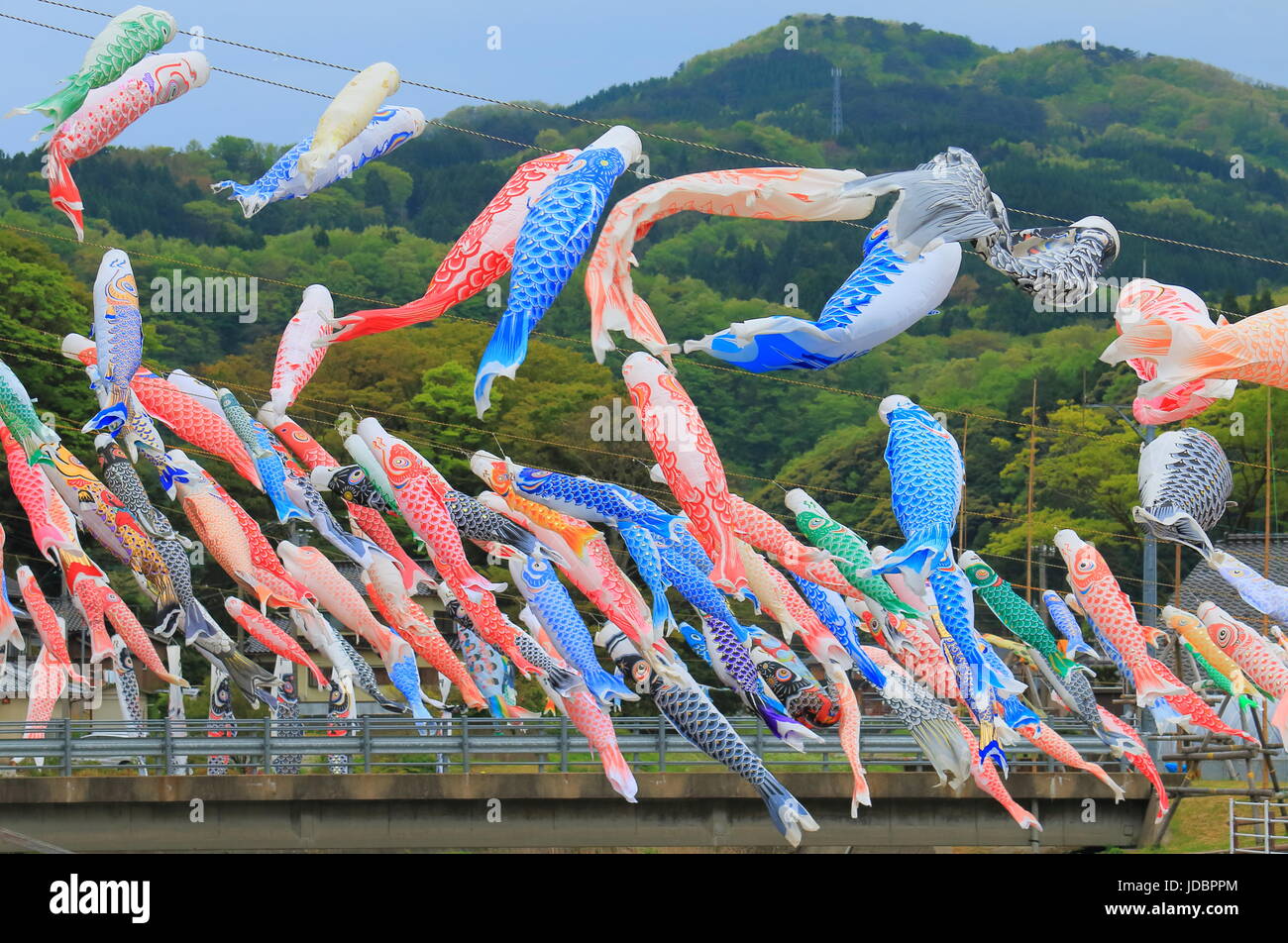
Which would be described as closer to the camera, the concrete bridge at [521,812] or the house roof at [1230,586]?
the concrete bridge at [521,812]

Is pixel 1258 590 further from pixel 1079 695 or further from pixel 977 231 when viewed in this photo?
pixel 977 231

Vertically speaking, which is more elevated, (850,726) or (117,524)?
(117,524)

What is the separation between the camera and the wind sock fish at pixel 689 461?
1823cm

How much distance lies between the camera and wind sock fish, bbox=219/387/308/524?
24.7m

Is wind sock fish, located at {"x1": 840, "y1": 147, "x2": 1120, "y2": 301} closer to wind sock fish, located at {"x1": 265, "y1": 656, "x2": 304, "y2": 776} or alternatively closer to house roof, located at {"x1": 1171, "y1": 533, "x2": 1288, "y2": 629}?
wind sock fish, located at {"x1": 265, "y1": 656, "x2": 304, "y2": 776}

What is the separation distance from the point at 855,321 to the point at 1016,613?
41.0 ft

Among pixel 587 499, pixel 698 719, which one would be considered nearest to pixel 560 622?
pixel 587 499

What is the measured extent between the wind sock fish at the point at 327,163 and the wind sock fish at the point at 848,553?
6.69m

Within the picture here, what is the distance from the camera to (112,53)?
19312mm

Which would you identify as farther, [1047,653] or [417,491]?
[1047,653]

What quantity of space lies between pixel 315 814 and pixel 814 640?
7.58m

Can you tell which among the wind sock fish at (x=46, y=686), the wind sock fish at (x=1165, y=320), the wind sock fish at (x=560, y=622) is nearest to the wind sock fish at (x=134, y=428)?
the wind sock fish at (x=46, y=686)

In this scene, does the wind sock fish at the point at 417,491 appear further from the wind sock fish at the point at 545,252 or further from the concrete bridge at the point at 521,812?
the wind sock fish at the point at 545,252

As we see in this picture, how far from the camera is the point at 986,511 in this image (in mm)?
60812
